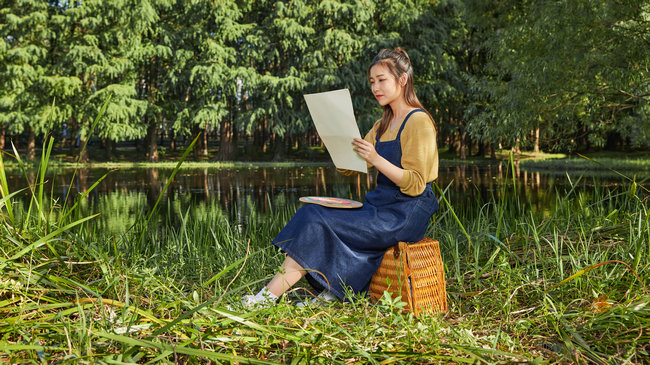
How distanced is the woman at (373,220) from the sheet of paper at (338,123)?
0.06m

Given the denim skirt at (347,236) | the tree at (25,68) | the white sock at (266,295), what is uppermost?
the tree at (25,68)

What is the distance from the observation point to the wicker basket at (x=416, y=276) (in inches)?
94.6

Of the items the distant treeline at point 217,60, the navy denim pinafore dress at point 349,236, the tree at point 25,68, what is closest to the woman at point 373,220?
the navy denim pinafore dress at point 349,236

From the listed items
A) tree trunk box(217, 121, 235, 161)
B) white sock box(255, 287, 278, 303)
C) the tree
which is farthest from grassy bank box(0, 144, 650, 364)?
tree trunk box(217, 121, 235, 161)

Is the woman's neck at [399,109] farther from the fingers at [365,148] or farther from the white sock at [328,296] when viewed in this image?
the white sock at [328,296]

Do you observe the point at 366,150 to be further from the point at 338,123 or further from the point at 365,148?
the point at 338,123

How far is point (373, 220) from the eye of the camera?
2545mm

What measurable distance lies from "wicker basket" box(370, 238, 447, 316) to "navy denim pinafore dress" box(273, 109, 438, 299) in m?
0.07

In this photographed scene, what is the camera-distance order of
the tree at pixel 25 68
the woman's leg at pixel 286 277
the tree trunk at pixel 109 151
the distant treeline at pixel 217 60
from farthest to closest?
the tree trunk at pixel 109 151 → the distant treeline at pixel 217 60 → the tree at pixel 25 68 → the woman's leg at pixel 286 277

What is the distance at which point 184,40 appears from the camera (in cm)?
2530

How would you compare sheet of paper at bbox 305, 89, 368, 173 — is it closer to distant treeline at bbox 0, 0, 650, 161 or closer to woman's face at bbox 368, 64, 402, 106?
woman's face at bbox 368, 64, 402, 106

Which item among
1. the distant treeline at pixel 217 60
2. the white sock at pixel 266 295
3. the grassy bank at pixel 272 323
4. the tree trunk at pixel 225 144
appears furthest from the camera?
the tree trunk at pixel 225 144

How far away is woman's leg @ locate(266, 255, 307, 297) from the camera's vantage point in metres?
2.47

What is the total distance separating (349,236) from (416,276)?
361 millimetres
